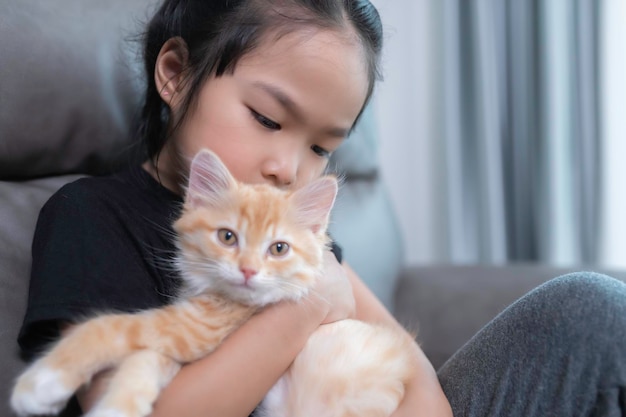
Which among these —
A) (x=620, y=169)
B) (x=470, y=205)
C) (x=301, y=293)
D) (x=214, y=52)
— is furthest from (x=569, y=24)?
(x=301, y=293)

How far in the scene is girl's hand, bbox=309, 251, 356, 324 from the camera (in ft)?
3.33

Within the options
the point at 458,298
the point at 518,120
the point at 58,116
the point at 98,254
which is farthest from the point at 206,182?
the point at 518,120

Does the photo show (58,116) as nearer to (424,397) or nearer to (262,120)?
(262,120)

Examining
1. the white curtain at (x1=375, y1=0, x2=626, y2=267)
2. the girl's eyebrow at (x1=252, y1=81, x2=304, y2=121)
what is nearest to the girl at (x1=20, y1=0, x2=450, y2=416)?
the girl's eyebrow at (x1=252, y1=81, x2=304, y2=121)

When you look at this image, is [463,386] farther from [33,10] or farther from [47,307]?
[33,10]

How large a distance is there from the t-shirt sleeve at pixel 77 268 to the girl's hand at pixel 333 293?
274mm

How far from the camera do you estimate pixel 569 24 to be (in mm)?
2258

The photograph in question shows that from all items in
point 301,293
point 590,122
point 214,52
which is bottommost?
point 590,122

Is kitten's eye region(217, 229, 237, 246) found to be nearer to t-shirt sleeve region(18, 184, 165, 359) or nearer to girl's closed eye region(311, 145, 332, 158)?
t-shirt sleeve region(18, 184, 165, 359)

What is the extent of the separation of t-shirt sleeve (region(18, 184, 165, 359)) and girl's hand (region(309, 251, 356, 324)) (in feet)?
0.90

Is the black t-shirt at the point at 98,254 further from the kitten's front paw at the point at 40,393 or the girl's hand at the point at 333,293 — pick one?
the girl's hand at the point at 333,293

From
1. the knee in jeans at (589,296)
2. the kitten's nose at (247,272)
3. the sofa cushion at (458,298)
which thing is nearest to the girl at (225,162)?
the kitten's nose at (247,272)

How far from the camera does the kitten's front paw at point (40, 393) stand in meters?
0.73

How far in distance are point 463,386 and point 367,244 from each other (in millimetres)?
852
